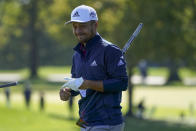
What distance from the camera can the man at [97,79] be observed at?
4641 mm

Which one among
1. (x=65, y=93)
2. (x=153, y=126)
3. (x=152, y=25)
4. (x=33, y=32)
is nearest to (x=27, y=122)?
(x=153, y=126)

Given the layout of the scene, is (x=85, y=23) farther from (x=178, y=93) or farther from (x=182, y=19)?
(x=178, y=93)

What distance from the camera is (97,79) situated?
4.73 meters

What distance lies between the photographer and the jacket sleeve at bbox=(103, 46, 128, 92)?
4637 mm

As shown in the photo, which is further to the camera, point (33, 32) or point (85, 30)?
point (33, 32)

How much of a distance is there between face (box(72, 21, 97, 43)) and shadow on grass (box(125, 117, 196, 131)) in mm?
11871

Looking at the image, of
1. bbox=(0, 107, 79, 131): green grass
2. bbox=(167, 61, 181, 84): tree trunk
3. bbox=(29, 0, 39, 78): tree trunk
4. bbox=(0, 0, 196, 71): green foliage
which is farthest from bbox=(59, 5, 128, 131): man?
bbox=(29, 0, 39, 78): tree trunk

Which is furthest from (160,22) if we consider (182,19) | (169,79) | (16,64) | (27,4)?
(16,64)

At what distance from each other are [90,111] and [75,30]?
67cm

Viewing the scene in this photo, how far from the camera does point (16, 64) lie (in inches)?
3091

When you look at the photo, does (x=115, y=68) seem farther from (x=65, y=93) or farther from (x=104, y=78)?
(x=65, y=93)

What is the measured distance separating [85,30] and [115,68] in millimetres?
404

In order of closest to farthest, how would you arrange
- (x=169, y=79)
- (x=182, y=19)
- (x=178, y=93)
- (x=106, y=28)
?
(x=182, y=19) → (x=106, y=28) → (x=178, y=93) → (x=169, y=79)

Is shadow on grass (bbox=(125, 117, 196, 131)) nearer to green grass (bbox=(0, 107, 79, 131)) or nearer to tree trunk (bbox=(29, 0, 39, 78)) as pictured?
green grass (bbox=(0, 107, 79, 131))
